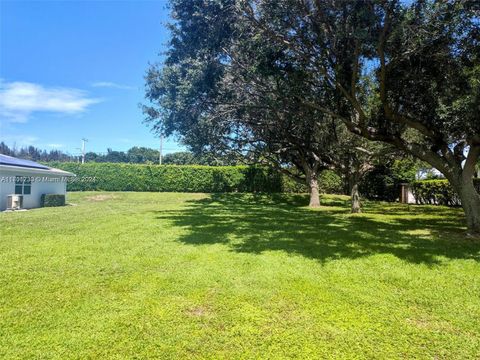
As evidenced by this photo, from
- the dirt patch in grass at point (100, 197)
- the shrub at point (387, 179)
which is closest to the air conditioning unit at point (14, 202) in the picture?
the dirt patch in grass at point (100, 197)

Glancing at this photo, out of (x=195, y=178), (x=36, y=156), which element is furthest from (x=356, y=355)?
(x=36, y=156)

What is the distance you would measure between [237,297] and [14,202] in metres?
15.1

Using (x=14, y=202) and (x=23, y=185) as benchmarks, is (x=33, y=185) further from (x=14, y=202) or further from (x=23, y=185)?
(x=14, y=202)

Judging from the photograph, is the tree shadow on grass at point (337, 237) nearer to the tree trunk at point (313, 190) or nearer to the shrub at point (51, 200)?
the tree trunk at point (313, 190)

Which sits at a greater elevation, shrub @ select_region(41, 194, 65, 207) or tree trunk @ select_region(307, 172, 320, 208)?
tree trunk @ select_region(307, 172, 320, 208)

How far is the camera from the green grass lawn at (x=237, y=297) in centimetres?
310

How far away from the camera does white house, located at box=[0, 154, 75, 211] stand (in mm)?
15094

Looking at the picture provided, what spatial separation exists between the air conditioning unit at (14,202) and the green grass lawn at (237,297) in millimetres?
8532

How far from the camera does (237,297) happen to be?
14.0 ft

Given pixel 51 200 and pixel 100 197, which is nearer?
pixel 51 200

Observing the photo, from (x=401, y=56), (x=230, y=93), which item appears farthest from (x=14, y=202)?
(x=401, y=56)

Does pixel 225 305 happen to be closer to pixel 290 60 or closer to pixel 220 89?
pixel 290 60

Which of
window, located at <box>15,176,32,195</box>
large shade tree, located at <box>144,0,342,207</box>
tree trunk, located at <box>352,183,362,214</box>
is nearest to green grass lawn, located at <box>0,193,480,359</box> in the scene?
large shade tree, located at <box>144,0,342,207</box>

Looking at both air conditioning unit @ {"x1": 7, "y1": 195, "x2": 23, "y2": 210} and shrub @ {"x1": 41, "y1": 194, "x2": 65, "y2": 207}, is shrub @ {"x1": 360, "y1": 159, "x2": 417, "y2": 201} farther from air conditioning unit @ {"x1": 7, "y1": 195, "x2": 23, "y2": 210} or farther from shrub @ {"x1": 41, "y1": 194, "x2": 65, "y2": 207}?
air conditioning unit @ {"x1": 7, "y1": 195, "x2": 23, "y2": 210}
